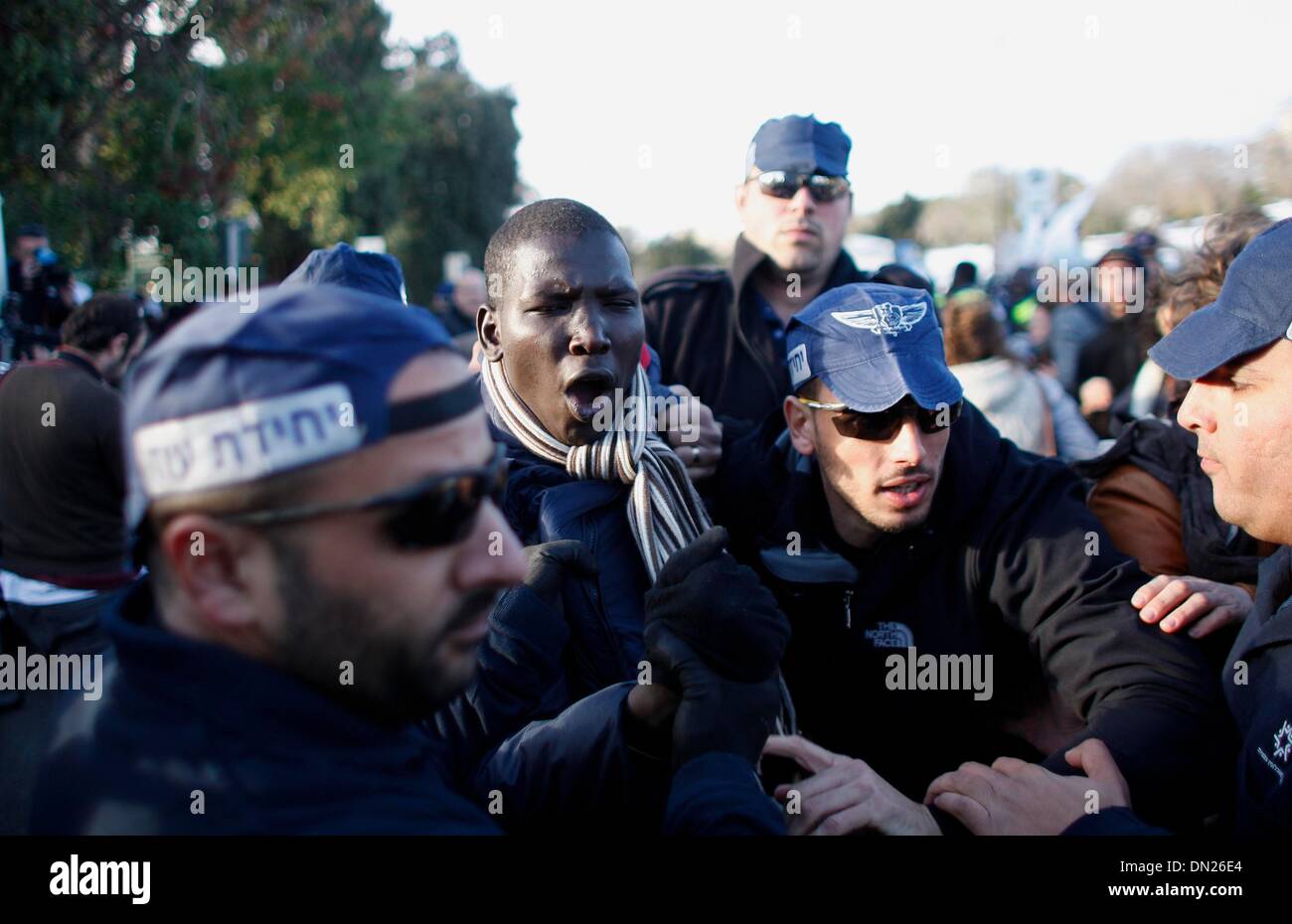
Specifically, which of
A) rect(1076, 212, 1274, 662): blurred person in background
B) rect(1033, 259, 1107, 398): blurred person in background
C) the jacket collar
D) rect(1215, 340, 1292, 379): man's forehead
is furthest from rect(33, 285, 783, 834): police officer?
rect(1033, 259, 1107, 398): blurred person in background

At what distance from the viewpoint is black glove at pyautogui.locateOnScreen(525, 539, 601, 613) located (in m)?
2.08

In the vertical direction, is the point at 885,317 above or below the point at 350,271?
below

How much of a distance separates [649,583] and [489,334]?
0.78 metres

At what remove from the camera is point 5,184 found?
11.3 meters

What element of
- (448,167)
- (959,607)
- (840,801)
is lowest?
(840,801)

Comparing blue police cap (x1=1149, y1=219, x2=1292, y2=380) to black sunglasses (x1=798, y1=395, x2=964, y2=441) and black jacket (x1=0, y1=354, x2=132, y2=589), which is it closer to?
black sunglasses (x1=798, y1=395, x2=964, y2=441)

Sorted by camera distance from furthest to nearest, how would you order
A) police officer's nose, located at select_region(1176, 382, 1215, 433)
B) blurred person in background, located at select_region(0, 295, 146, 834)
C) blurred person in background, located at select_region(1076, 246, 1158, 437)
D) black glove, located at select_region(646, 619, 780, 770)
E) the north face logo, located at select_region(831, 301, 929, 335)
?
blurred person in background, located at select_region(1076, 246, 1158, 437)
blurred person in background, located at select_region(0, 295, 146, 834)
the north face logo, located at select_region(831, 301, 929, 335)
police officer's nose, located at select_region(1176, 382, 1215, 433)
black glove, located at select_region(646, 619, 780, 770)

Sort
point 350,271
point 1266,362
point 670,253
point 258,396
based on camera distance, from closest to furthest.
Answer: point 258,396 → point 1266,362 → point 350,271 → point 670,253

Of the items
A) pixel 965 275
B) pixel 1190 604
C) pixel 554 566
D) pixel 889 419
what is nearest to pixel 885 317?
pixel 889 419

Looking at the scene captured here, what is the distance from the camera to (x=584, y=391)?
248 centimetres

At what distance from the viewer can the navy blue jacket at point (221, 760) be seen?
3.99ft

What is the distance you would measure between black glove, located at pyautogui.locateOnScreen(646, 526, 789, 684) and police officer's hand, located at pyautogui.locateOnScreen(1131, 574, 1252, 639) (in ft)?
A: 3.18

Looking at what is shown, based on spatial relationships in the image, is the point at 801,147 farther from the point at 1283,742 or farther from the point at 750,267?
the point at 1283,742

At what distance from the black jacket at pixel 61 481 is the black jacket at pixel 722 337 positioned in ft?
7.86
